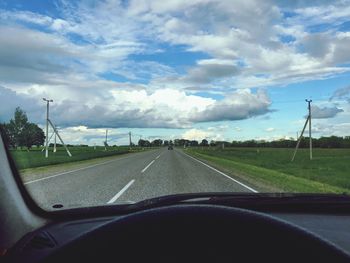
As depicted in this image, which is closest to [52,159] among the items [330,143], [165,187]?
[165,187]

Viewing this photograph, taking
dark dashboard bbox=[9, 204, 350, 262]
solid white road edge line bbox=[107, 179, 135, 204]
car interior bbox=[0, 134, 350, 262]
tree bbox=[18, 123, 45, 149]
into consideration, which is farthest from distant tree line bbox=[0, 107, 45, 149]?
solid white road edge line bbox=[107, 179, 135, 204]

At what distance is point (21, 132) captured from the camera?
350 cm

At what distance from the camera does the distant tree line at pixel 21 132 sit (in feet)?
9.88

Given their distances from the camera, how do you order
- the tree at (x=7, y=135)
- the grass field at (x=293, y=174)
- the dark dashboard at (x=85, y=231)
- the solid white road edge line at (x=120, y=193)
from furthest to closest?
1. the grass field at (x=293, y=174)
2. the solid white road edge line at (x=120, y=193)
3. the tree at (x=7, y=135)
4. the dark dashboard at (x=85, y=231)

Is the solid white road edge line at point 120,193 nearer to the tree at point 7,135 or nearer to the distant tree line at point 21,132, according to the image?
the distant tree line at point 21,132

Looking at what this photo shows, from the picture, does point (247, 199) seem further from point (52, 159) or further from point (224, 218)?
point (52, 159)

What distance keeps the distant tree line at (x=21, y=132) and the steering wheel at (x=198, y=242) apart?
1.60m

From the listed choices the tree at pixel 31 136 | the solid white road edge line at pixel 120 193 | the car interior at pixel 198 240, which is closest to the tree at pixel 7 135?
the tree at pixel 31 136

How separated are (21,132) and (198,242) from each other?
2.42m

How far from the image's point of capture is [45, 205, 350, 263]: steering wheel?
1.38 meters

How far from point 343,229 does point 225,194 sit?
1253 millimetres

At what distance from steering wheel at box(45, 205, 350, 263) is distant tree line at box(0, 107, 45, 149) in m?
1.60

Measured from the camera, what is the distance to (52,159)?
31.4m

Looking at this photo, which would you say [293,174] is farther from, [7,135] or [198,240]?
[198,240]
